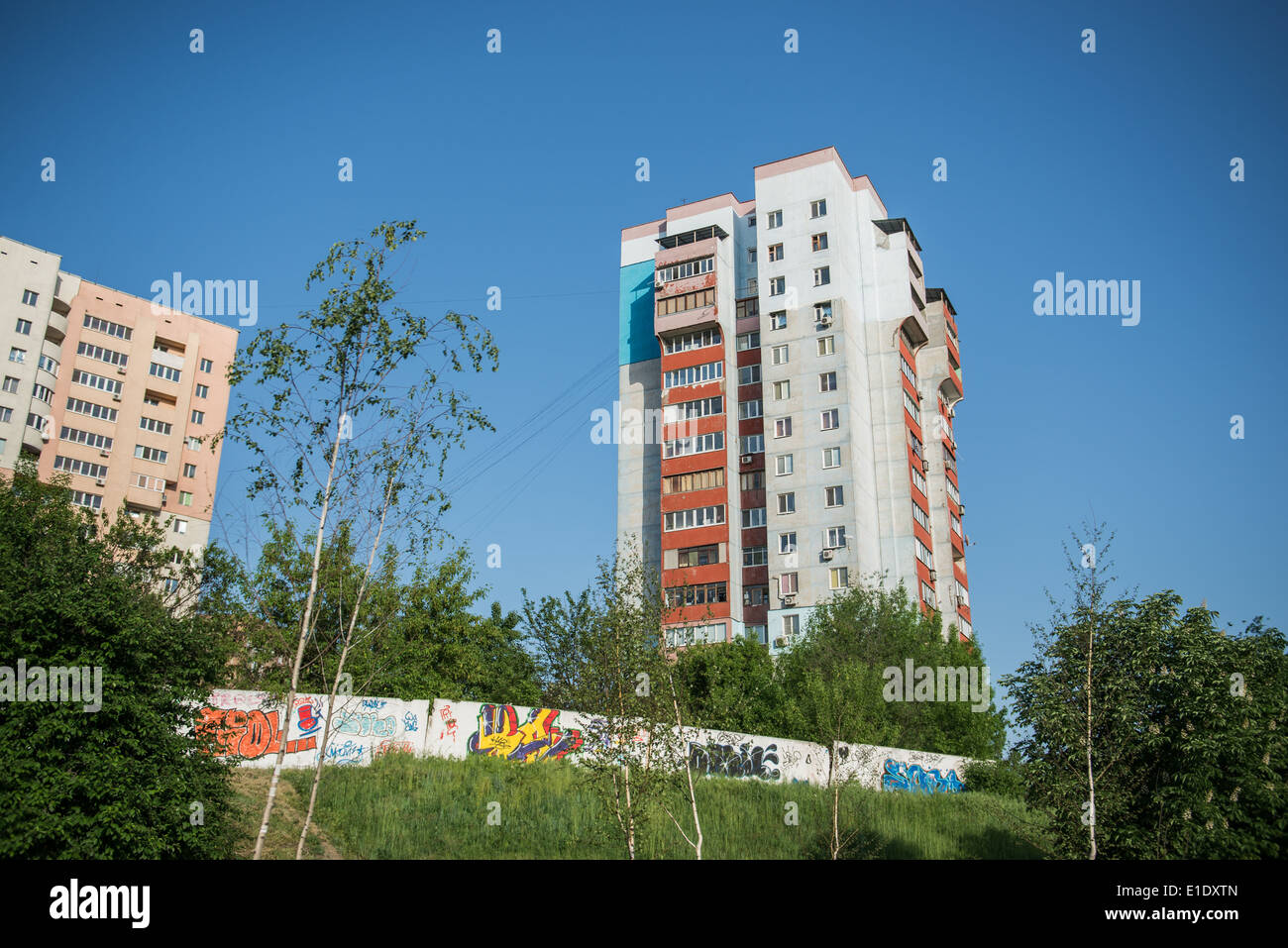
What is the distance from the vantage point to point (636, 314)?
82.9 metres

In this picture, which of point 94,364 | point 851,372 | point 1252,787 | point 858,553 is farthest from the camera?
point 94,364

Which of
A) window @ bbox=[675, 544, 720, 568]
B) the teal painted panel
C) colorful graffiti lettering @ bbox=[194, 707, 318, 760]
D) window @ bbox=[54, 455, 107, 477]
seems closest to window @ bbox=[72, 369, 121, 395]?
window @ bbox=[54, 455, 107, 477]

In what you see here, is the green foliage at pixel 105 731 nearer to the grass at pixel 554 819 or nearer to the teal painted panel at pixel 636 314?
the grass at pixel 554 819

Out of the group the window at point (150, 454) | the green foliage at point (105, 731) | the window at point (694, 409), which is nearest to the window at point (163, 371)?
the window at point (150, 454)

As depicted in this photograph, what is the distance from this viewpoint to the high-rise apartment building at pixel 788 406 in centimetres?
6881

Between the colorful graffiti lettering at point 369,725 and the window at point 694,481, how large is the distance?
125 feet

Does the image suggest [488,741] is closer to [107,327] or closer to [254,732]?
[254,732]

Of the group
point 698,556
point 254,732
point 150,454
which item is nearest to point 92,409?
point 150,454

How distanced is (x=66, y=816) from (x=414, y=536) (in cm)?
893

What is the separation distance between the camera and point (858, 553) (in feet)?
219

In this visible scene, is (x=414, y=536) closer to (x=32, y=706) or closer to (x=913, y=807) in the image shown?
(x=32, y=706)

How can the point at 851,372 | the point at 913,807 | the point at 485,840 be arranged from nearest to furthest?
the point at 485,840 → the point at 913,807 → the point at 851,372

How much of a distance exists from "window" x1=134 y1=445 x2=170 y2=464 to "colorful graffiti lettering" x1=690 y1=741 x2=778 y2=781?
205 feet

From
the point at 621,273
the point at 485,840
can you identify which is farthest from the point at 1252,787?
the point at 621,273
